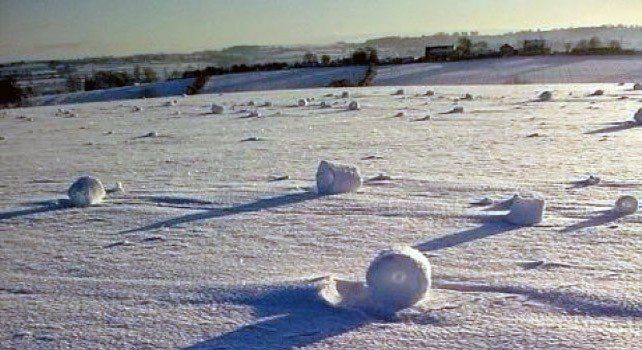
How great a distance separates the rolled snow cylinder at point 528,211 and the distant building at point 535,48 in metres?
24.7

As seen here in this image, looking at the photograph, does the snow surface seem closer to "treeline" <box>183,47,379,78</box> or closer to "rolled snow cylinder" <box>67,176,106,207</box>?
"treeline" <box>183,47,379,78</box>

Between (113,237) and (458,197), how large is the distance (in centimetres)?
176

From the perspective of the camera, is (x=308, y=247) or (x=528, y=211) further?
(x=528, y=211)

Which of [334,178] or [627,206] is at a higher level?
[334,178]

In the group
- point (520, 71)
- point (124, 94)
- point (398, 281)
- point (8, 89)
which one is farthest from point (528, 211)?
point (8, 89)

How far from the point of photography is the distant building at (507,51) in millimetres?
25322

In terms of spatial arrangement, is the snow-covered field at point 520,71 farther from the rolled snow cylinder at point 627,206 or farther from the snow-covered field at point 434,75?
the rolled snow cylinder at point 627,206

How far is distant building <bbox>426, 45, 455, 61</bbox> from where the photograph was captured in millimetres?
25569

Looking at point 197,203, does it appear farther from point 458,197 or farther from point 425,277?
point 425,277

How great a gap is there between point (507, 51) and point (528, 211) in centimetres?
2558

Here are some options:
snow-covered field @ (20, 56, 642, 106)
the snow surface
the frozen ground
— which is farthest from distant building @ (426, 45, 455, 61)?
the frozen ground

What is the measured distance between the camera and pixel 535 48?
26922 mm

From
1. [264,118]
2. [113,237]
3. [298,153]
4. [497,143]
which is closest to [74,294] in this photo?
[113,237]

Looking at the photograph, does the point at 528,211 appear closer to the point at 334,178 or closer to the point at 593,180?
the point at 593,180
